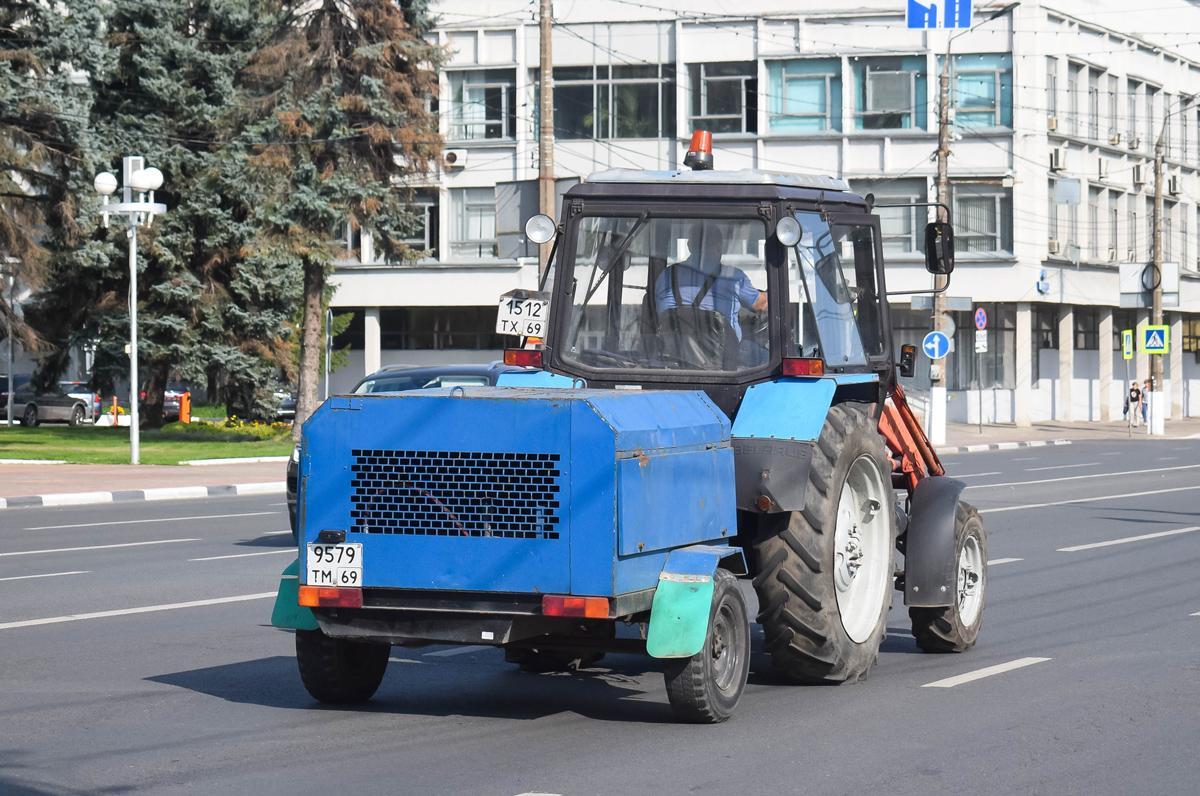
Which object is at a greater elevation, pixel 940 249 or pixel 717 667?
pixel 940 249

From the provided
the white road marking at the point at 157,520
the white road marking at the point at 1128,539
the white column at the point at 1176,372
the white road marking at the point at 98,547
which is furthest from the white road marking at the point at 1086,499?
the white column at the point at 1176,372

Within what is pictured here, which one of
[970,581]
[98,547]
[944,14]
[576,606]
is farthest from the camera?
[944,14]

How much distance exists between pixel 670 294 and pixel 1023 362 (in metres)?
47.4

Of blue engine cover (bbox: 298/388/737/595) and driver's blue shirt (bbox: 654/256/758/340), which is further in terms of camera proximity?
driver's blue shirt (bbox: 654/256/758/340)

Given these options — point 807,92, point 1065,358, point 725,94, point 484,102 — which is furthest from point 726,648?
point 1065,358

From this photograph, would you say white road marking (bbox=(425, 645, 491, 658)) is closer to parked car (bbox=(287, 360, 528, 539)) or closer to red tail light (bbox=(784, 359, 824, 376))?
red tail light (bbox=(784, 359, 824, 376))

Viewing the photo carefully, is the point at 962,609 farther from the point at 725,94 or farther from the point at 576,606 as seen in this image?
the point at 725,94

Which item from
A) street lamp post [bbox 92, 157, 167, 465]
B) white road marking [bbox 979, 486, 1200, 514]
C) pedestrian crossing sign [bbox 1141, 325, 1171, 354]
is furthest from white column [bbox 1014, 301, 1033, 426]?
street lamp post [bbox 92, 157, 167, 465]

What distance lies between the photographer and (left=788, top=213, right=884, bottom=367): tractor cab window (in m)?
8.47

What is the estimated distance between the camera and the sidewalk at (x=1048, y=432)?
44.4m

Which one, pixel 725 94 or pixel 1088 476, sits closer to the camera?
pixel 1088 476

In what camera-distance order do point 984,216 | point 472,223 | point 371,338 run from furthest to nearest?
point 371,338 < point 472,223 < point 984,216

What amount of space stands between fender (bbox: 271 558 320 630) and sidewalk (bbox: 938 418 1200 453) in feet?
107

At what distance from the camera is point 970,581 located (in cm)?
966
